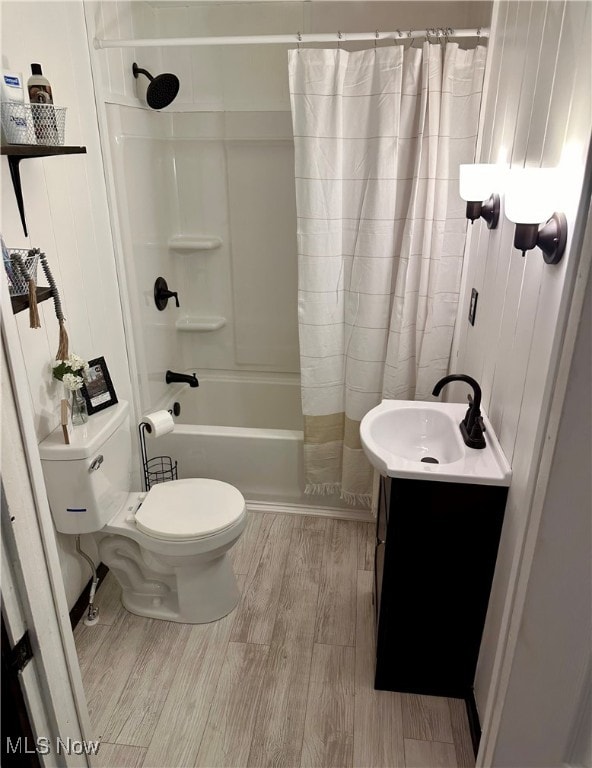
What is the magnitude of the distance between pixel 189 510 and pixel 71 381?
0.64 m

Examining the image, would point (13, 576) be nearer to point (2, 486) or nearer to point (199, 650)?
point (2, 486)

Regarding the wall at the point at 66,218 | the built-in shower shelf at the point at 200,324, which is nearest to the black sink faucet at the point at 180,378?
the built-in shower shelf at the point at 200,324

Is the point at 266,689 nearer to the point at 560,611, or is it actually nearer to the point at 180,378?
the point at 560,611

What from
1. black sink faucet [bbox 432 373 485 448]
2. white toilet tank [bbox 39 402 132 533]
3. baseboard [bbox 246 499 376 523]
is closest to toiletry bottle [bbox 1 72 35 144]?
white toilet tank [bbox 39 402 132 533]

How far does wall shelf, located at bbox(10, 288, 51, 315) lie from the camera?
1.54 meters

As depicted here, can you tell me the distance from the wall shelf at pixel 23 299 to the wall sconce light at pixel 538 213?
4.21 ft

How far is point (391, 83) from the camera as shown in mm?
2072

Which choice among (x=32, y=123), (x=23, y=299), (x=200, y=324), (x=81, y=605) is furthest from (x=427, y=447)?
(x=200, y=324)

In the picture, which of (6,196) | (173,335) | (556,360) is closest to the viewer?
(556,360)

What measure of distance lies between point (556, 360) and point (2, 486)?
1.10 metres

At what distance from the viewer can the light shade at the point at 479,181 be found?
5.59 feet

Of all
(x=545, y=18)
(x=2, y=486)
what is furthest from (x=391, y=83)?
(x=2, y=486)

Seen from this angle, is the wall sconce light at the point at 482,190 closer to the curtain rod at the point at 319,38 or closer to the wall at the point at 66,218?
the curtain rod at the point at 319,38

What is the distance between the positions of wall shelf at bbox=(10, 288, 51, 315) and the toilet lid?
2.86ft
